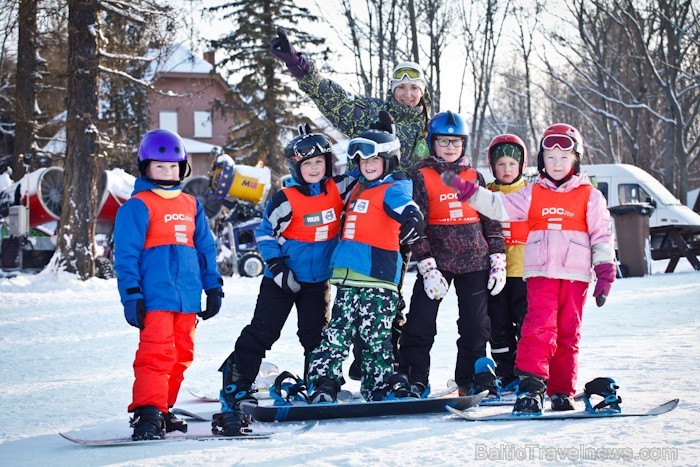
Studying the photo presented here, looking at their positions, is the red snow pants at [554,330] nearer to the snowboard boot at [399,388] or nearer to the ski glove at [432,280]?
the ski glove at [432,280]

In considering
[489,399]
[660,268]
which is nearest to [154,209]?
[489,399]

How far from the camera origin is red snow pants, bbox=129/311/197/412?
426 cm

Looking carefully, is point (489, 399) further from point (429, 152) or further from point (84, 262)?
point (84, 262)

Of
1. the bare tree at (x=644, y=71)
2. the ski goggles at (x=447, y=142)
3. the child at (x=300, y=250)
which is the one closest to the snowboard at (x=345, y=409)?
the child at (x=300, y=250)

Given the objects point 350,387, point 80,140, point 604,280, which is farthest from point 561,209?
point 80,140

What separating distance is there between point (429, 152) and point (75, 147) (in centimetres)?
1080

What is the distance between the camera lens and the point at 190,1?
50.2ft

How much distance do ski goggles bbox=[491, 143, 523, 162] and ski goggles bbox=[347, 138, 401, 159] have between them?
3.07 ft

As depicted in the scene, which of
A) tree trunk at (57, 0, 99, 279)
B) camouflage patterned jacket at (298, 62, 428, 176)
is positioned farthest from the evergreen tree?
camouflage patterned jacket at (298, 62, 428, 176)

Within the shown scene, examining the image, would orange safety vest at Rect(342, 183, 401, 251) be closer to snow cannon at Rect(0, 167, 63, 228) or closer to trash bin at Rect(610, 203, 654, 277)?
trash bin at Rect(610, 203, 654, 277)

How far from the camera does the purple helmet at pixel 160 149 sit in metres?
4.58

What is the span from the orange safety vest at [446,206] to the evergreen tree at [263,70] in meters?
25.5

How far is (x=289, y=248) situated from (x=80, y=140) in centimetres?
1083

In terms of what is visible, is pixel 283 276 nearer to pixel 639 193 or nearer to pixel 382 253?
pixel 382 253
